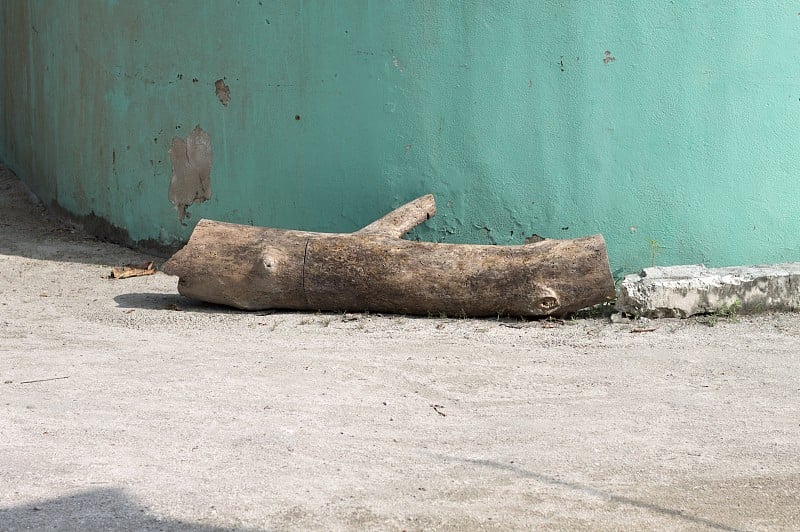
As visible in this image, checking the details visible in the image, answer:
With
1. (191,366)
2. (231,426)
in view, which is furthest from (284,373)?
(231,426)

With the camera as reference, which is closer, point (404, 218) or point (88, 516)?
point (88, 516)

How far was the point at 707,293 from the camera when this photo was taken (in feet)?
19.1

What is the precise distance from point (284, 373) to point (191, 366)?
0.47 meters

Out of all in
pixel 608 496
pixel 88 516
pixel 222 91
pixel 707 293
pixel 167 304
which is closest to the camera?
pixel 88 516

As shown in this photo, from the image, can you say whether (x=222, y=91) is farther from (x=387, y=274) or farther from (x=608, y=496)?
(x=608, y=496)

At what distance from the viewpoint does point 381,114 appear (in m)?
6.66

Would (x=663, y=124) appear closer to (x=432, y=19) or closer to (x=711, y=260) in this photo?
(x=711, y=260)

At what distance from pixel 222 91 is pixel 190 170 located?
26.4 inches

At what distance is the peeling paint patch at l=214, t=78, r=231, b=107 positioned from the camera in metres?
7.25

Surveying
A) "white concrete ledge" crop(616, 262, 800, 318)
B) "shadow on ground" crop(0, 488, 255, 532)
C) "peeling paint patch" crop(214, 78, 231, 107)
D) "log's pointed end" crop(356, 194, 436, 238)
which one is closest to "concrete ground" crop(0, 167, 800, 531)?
"shadow on ground" crop(0, 488, 255, 532)

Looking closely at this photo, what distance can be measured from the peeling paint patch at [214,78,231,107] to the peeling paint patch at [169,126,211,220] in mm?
295

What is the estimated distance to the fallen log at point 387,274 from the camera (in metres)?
5.74

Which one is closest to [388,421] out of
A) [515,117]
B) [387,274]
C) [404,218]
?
[387,274]

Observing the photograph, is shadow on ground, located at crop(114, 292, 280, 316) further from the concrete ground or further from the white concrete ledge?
the white concrete ledge
